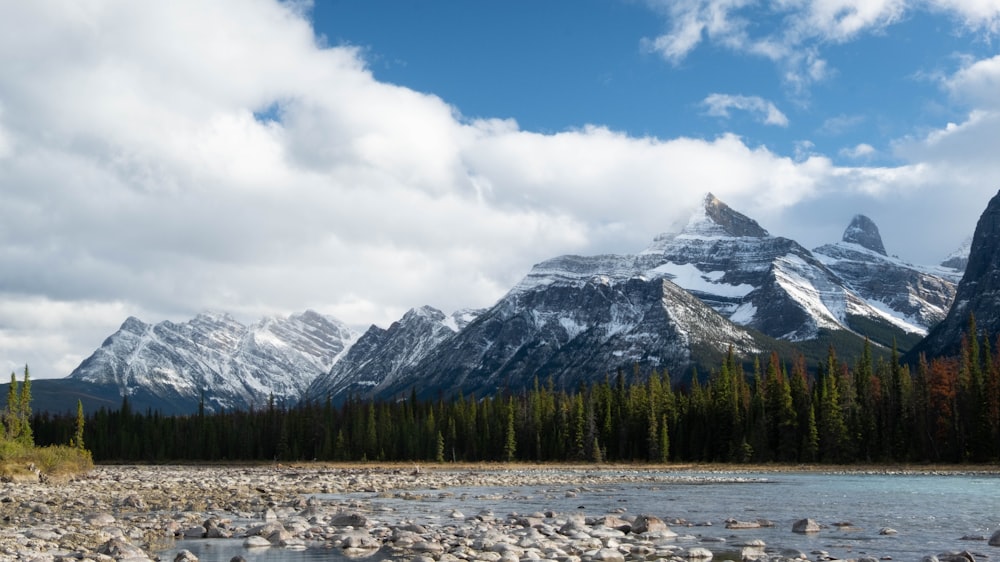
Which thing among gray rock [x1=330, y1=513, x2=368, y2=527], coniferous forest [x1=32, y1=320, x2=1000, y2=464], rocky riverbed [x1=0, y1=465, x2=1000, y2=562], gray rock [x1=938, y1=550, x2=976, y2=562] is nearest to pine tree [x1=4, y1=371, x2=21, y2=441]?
coniferous forest [x1=32, y1=320, x2=1000, y2=464]

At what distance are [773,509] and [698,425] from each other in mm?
95877

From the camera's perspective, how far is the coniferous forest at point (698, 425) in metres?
123

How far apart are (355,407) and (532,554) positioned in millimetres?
169888

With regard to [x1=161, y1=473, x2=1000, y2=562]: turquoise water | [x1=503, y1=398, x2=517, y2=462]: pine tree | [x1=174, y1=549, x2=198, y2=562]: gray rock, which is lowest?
[x1=161, y1=473, x2=1000, y2=562]: turquoise water

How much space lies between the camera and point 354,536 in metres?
35.1

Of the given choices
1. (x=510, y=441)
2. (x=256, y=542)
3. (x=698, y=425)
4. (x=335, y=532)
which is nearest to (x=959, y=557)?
(x=335, y=532)

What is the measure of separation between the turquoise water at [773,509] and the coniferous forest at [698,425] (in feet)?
134

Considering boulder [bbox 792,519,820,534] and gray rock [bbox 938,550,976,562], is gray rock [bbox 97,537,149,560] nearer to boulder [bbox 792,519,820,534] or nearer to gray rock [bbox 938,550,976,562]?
gray rock [bbox 938,550,976,562]

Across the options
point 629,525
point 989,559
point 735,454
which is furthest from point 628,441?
point 989,559

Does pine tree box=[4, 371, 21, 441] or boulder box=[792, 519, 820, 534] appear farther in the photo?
pine tree box=[4, 371, 21, 441]

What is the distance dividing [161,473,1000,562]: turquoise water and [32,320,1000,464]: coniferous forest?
134ft

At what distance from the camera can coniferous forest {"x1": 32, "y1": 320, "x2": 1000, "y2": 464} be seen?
12281 cm

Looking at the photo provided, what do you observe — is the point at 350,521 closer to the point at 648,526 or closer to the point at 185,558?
the point at 185,558

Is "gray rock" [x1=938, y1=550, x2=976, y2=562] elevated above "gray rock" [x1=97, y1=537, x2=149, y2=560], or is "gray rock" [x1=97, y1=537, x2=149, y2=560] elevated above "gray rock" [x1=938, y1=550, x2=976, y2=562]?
"gray rock" [x1=97, y1=537, x2=149, y2=560]
